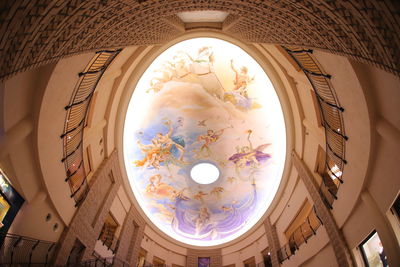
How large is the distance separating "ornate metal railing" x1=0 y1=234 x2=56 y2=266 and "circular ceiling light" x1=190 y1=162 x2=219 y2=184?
43.7ft

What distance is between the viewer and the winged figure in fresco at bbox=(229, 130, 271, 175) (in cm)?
1847

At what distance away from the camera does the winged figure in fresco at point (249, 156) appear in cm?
1847

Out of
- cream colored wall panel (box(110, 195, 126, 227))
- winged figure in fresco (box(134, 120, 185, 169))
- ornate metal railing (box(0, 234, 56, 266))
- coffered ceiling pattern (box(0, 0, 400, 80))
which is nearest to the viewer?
coffered ceiling pattern (box(0, 0, 400, 80))

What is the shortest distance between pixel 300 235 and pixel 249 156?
7436mm

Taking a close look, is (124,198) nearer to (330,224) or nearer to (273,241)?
(273,241)

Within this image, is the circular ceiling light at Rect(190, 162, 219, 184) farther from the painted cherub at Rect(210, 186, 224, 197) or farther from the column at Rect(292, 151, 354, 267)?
the column at Rect(292, 151, 354, 267)

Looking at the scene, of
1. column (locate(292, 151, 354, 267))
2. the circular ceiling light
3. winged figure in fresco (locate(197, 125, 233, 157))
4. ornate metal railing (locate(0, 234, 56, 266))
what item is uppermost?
winged figure in fresco (locate(197, 125, 233, 157))

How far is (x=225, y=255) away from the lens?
1875 centimetres

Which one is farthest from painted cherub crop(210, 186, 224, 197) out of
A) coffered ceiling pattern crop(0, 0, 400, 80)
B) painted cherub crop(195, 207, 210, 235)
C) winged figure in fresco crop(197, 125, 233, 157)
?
coffered ceiling pattern crop(0, 0, 400, 80)

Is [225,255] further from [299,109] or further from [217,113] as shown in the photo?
[299,109]

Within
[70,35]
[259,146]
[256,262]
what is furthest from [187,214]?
[70,35]

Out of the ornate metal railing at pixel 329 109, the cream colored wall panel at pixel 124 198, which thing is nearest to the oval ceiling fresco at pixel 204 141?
the cream colored wall panel at pixel 124 198

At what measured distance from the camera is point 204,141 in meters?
19.9

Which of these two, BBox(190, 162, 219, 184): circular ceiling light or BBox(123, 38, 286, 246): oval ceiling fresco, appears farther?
BBox(190, 162, 219, 184): circular ceiling light
